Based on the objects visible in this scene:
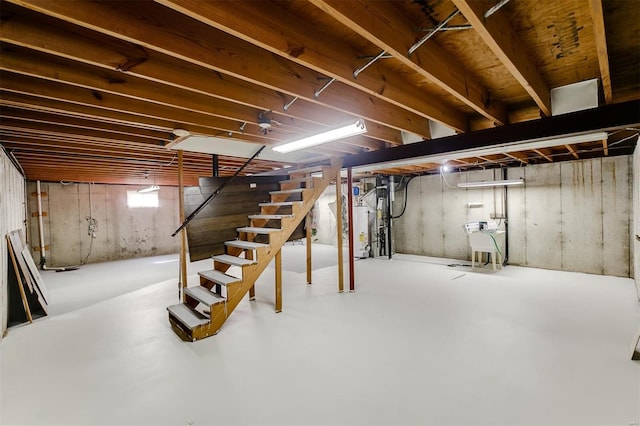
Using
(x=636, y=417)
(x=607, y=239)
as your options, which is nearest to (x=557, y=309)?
(x=636, y=417)

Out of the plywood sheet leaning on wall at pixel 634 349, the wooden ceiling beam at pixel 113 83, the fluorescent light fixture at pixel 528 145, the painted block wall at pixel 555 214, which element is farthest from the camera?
the painted block wall at pixel 555 214

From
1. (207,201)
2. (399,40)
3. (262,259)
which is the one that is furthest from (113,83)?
(262,259)

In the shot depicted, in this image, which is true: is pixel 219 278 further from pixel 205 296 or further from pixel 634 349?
pixel 634 349

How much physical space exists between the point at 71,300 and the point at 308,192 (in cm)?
403

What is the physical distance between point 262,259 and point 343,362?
157cm

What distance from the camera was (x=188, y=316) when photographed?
3.20 m

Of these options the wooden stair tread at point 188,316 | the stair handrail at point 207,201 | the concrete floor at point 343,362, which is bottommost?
the concrete floor at point 343,362

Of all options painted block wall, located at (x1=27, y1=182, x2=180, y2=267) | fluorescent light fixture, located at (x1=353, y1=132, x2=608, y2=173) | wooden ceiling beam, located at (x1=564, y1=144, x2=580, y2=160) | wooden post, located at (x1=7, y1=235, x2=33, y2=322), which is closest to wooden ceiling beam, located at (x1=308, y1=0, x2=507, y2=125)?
fluorescent light fixture, located at (x1=353, y1=132, x2=608, y2=173)

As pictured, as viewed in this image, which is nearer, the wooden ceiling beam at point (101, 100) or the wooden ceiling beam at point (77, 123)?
the wooden ceiling beam at point (101, 100)

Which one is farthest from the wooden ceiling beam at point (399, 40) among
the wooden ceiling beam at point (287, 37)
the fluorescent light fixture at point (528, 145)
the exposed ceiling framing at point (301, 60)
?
the fluorescent light fixture at point (528, 145)

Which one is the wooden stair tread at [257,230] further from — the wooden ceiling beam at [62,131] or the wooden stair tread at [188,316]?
the wooden ceiling beam at [62,131]

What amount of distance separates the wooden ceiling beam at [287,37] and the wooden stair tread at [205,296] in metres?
2.55

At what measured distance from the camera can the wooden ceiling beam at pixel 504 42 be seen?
4.06 feet

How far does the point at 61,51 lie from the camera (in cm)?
158
